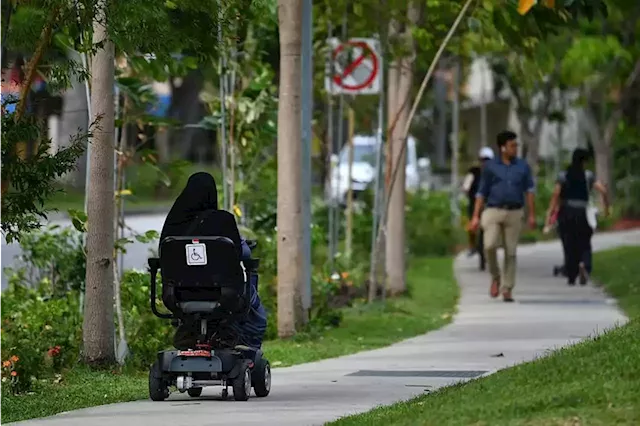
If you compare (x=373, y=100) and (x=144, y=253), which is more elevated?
(x=373, y=100)

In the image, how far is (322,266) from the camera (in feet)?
73.2

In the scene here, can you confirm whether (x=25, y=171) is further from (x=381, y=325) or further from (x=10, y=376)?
(x=381, y=325)

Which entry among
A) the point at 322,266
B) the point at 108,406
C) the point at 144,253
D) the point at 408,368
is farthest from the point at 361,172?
the point at 108,406

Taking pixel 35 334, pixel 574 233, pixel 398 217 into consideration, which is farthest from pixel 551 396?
pixel 574 233

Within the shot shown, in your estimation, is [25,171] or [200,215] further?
[200,215]

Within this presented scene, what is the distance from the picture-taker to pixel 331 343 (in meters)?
16.9

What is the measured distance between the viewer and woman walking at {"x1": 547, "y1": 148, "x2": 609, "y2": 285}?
79.6ft

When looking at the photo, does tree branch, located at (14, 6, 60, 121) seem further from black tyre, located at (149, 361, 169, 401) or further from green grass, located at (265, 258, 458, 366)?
green grass, located at (265, 258, 458, 366)

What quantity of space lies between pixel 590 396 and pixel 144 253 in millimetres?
17160

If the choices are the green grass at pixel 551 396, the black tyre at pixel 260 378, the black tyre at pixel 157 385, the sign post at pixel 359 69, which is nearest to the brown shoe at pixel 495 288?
the sign post at pixel 359 69

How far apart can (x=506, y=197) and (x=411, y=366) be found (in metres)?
7.09

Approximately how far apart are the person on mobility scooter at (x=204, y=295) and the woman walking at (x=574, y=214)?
1258 cm

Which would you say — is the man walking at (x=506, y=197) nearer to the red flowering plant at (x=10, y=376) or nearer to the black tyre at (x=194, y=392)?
the black tyre at (x=194, y=392)

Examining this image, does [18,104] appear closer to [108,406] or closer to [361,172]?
[108,406]
